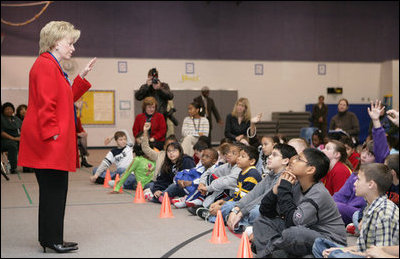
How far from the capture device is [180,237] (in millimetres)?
3787

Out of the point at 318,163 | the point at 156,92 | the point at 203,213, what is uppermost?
the point at 156,92

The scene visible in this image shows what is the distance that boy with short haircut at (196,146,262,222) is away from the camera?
439cm

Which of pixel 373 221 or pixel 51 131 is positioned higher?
pixel 51 131

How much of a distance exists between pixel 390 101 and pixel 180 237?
1346 cm

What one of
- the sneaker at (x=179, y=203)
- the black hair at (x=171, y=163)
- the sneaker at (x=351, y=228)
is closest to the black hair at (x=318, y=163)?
the sneaker at (x=351, y=228)

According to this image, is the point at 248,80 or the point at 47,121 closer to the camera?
the point at 47,121

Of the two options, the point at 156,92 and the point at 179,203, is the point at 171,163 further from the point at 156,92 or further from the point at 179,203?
the point at 156,92

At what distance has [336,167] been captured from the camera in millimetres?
4645

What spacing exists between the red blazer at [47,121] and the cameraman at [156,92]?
384cm

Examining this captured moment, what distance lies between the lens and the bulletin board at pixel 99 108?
14023 millimetres

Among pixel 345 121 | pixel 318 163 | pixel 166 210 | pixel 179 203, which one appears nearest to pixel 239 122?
pixel 179 203

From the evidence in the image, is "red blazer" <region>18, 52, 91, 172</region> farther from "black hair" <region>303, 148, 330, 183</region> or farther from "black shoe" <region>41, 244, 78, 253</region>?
"black hair" <region>303, 148, 330, 183</region>

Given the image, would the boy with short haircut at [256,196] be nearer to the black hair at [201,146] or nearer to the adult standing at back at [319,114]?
the black hair at [201,146]

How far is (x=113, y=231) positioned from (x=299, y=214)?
1485 millimetres
